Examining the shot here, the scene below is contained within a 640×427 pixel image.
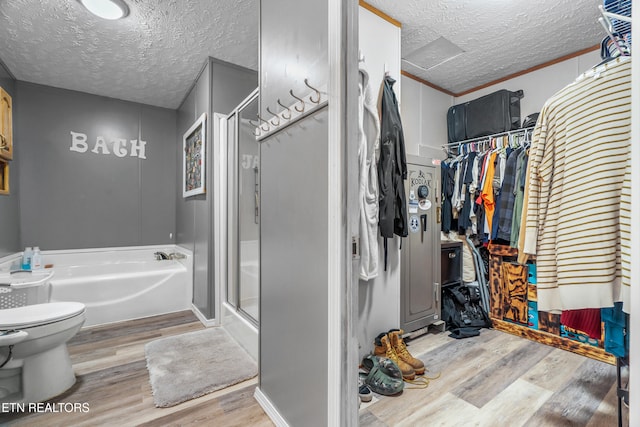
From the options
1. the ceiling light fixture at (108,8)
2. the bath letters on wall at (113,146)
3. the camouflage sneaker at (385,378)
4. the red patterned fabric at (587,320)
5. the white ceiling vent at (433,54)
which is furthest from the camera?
the bath letters on wall at (113,146)

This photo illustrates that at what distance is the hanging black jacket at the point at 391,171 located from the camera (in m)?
2.01

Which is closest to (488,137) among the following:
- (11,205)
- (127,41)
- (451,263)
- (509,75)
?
(509,75)

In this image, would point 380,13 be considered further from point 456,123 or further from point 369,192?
point 456,123

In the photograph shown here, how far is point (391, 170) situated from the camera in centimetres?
202

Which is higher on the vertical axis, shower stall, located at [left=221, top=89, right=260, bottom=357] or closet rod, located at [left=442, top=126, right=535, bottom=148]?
closet rod, located at [left=442, top=126, right=535, bottom=148]

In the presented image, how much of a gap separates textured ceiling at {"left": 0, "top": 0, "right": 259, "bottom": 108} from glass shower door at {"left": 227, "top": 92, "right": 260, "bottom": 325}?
2.03ft

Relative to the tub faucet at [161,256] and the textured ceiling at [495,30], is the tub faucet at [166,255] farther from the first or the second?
the textured ceiling at [495,30]

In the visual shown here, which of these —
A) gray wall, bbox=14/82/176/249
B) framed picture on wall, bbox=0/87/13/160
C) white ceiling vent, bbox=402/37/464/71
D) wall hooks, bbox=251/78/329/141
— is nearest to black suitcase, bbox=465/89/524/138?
white ceiling vent, bbox=402/37/464/71

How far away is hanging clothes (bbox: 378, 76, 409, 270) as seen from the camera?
201cm

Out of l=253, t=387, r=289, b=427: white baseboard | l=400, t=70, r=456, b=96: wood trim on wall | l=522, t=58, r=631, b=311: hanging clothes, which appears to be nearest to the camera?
l=522, t=58, r=631, b=311: hanging clothes

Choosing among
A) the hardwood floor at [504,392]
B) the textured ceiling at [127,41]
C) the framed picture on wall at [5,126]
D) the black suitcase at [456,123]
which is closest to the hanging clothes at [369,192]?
the hardwood floor at [504,392]

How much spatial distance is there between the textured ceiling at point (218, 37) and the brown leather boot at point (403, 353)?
2407mm

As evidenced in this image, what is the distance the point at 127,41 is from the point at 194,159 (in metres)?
A: 1.17

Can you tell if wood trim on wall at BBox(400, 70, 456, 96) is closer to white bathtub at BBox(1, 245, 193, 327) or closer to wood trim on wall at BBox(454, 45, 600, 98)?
wood trim on wall at BBox(454, 45, 600, 98)
